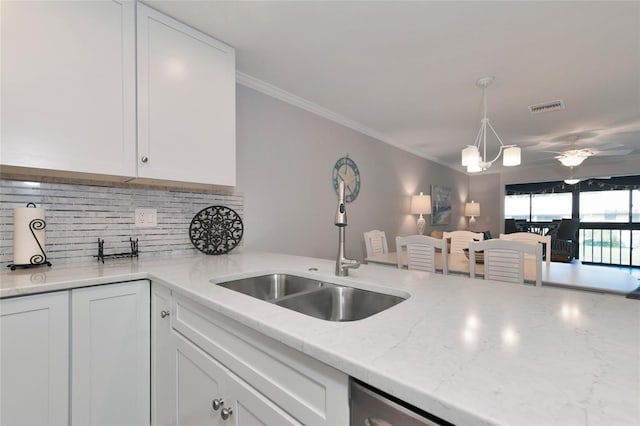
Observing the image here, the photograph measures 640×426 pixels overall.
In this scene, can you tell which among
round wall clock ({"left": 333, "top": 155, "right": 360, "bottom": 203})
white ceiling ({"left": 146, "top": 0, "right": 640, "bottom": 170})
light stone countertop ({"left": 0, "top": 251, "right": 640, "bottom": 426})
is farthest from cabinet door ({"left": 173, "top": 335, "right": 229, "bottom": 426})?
round wall clock ({"left": 333, "top": 155, "right": 360, "bottom": 203})

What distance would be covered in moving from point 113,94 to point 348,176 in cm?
249

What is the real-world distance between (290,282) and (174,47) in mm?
1468

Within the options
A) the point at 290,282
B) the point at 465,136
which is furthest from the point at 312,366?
the point at 465,136

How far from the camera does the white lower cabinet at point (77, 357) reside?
1041 mm

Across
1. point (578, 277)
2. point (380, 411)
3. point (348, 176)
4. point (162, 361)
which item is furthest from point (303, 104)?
point (380, 411)

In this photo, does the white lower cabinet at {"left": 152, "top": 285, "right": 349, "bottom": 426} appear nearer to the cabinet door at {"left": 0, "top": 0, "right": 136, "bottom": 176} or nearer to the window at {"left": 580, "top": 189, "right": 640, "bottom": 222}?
the cabinet door at {"left": 0, "top": 0, "right": 136, "bottom": 176}

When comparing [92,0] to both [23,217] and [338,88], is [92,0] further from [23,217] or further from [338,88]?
[338,88]

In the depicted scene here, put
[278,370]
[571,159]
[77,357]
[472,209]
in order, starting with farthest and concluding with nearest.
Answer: [472,209] → [571,159] → [77,357] → [278,370]

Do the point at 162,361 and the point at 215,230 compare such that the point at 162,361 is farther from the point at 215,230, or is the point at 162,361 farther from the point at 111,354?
the point at 215,230

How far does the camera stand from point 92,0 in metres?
1.39

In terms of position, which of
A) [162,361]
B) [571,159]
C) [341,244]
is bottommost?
[162,361]

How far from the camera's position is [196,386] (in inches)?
41.7

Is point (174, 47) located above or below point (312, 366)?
above

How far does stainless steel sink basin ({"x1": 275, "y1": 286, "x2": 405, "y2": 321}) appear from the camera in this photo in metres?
1.13
